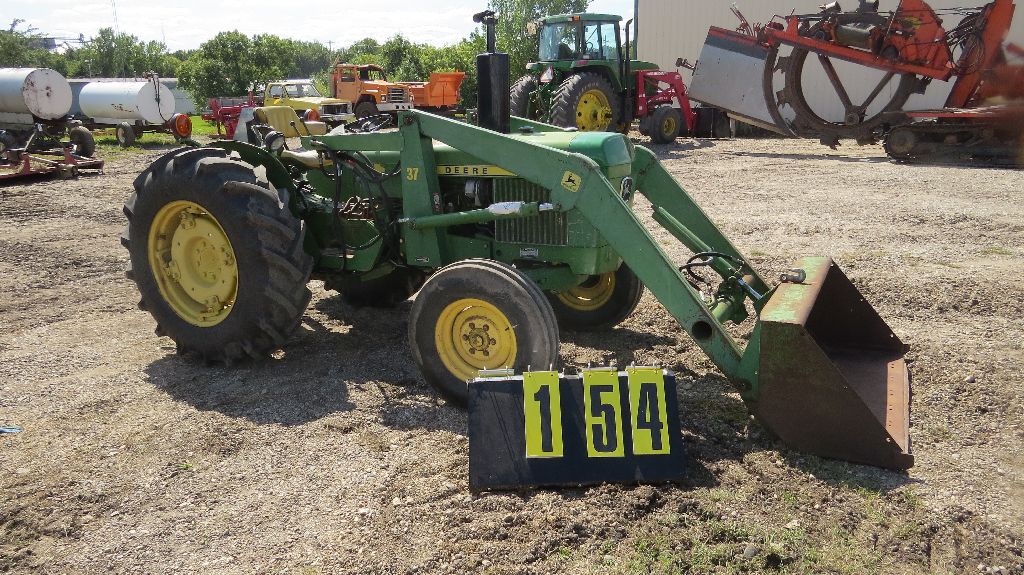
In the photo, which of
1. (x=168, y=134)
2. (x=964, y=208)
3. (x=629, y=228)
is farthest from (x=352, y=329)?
(x=168, y=134)

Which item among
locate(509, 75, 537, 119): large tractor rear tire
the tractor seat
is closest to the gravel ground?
the tractor seat

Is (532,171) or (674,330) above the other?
(532,171)

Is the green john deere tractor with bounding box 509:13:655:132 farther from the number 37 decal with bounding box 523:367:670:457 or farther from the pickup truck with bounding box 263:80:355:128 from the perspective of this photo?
the number 37 decal with bounding box 523:367:670:457

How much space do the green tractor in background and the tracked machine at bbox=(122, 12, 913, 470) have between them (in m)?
10.6

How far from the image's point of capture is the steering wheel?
533 cm

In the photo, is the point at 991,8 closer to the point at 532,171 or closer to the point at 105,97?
the point at 532,171

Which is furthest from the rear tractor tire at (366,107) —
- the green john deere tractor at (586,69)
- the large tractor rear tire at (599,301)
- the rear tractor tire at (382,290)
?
the large tractor rear tire at (599,301)

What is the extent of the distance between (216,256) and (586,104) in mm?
12014

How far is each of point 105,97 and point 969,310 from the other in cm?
2194

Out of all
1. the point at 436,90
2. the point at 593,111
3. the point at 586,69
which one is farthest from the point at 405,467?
the point at 436,90

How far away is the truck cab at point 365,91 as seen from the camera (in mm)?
23250

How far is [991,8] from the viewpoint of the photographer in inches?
529

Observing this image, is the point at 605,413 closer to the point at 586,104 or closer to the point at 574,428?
the point at 574,428

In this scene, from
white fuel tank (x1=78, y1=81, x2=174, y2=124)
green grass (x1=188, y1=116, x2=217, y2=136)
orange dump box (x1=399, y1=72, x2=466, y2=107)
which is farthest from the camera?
green grass (x1=188, y1=116, x2=217, y2=136)
